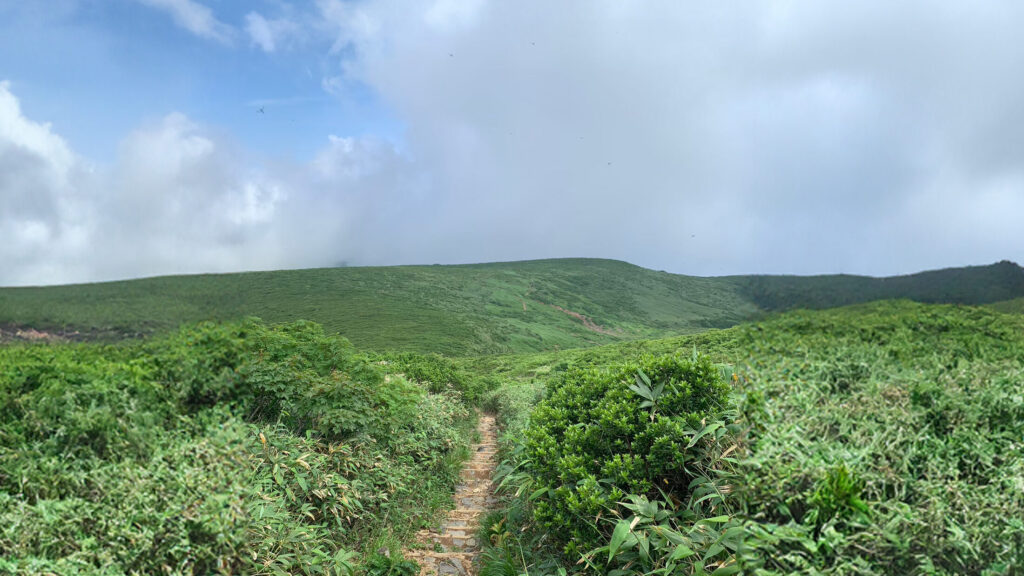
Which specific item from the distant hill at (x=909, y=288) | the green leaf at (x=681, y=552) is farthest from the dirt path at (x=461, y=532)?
the distant hill at (x=909, y=288)

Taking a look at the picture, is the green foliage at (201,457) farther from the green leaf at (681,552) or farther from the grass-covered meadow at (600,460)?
the green leaf at (681,552)

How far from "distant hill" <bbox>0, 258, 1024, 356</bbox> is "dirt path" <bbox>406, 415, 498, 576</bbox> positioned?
Answer: 4223 mm

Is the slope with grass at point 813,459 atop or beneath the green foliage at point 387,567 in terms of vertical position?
atop

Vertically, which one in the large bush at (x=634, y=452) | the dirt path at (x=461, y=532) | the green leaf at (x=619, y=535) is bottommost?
the dirt path at (x=461, y=532)

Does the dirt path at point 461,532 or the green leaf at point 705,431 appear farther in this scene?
the dirt path at point 461,532

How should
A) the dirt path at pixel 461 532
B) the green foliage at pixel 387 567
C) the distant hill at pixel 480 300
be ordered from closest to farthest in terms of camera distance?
the green foliage at pixel 387 567 → the dirt path at pixel 461 532 → the distant hill at pixel 480 300

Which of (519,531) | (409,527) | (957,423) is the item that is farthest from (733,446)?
(409,527)

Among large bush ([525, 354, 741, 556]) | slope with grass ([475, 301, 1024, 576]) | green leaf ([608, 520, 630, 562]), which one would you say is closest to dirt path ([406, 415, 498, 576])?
slope with grass ([475, 301, 1024, 576])

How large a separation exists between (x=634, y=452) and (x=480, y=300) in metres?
82.7

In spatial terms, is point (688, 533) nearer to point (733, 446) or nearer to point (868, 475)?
point (733, 446)

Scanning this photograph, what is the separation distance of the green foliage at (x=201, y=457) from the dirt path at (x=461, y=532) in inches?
15.7

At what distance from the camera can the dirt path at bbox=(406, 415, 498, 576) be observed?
6233mm

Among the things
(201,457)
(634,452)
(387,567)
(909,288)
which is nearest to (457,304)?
(387,567)

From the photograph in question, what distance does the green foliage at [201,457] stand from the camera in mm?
4098
